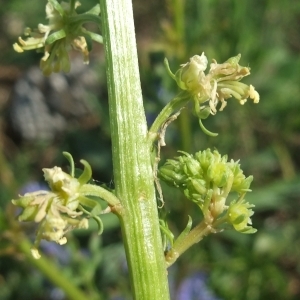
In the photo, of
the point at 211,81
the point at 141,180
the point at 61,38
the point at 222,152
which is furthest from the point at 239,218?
the point at 222,152

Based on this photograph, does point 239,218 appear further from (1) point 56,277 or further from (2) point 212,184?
(1) point 56,277


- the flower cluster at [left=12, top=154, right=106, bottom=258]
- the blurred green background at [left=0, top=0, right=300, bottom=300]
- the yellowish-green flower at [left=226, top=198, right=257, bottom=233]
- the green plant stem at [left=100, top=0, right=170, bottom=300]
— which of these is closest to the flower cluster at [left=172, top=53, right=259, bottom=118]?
the green plant stem at [left=100, top=0, right=170, bottom=300]

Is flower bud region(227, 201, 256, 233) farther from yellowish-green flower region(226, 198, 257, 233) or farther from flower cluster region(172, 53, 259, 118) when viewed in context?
flower cluster region(172, 53, 259, 118)

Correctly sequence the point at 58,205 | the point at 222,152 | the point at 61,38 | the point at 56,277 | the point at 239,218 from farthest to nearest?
the point at 222,152 → the point at 56,277 → the point at 61,38 → the point at 239,218 → the point at 58,205

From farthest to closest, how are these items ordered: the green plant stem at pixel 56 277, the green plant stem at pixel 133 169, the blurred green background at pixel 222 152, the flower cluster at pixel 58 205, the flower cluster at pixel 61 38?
the blurred green background at pixel 222 152 < the green plant stem at pixel 56 277 < the flower cluster at pixel 61 38 < the green plant stem at pixel 133 169 < the flower cluster at pixel 58 205

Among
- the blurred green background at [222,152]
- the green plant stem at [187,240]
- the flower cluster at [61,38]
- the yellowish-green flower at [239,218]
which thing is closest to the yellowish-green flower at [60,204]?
the green plant stem at [187,240]

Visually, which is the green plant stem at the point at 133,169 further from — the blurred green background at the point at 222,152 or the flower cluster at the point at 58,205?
the blurred green background at the point at 222,152

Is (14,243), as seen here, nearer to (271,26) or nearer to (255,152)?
(255,152)
